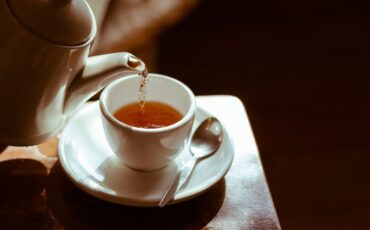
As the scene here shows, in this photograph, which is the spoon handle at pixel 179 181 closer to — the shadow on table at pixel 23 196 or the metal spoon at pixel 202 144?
the metal spoon at pixel 202 144

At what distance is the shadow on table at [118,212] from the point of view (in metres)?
0.63

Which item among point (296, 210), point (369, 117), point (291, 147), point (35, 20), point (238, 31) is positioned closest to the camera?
point (35, 20)

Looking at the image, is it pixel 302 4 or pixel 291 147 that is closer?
pixel 291 147

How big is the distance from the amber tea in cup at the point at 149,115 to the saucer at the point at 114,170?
0.16 feet

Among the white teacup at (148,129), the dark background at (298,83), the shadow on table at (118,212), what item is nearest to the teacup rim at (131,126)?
the white teacup at (148,129)

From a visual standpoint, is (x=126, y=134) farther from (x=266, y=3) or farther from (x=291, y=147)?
(x=266, y=3)

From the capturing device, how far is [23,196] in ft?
2.19

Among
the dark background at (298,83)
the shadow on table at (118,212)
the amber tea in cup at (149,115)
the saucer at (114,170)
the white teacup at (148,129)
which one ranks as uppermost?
the white teacup at (148,129)

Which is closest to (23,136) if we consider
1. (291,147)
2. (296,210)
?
(296,210)

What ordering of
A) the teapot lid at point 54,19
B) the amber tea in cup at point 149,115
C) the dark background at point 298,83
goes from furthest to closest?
1. the dark background at point 298,83
2. the amber tea in cup at point 149,115
3. the teapot lid at point 54,19

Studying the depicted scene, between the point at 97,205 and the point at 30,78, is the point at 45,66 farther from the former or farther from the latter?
the point at 97,205

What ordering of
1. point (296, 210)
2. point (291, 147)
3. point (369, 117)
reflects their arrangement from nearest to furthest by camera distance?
1. point (296, 210)
2. point (291, 147)
3. point (369, 117)

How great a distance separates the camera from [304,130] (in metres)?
1.61

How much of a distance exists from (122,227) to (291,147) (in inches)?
39.6
